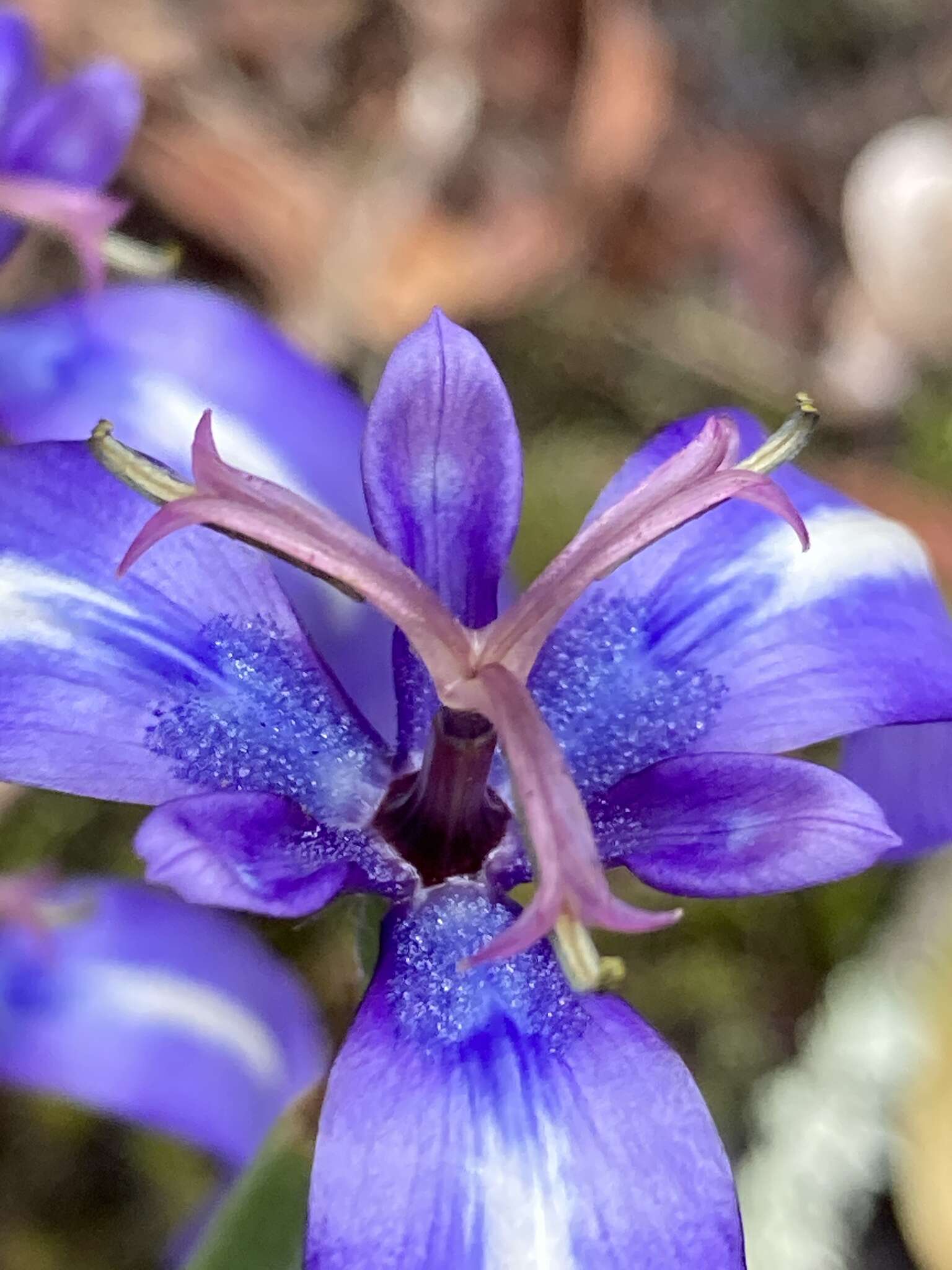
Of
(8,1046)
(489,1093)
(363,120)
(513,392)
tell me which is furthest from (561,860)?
(363,120)

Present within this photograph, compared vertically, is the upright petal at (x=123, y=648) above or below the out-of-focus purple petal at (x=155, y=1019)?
above

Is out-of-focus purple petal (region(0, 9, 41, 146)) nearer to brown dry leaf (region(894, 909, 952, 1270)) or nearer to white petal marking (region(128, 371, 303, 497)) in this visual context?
white petal marking (region(128, 371, 303, 497))

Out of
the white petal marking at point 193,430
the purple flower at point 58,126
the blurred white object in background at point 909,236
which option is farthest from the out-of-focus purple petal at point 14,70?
the blurred white object in background at point 909,236

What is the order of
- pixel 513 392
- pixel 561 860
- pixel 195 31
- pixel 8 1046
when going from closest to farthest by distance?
pixel 561 860 → pixel 8 1046 → pixel 513 392 → pixel 195 31

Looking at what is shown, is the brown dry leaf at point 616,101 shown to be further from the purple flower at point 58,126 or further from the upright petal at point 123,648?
Result: the upright petal at point 123,648

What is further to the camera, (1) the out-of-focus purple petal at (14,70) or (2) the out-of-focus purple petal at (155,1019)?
(2) the out-of-focus purple petal at (155,1019)

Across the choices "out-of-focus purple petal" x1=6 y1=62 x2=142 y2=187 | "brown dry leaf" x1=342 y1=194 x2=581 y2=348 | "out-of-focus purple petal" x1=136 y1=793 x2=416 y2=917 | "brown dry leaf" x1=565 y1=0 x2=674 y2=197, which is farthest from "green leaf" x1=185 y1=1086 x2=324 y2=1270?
"brown dry leaf" x1=565 y1=0 x2=674 y2=197

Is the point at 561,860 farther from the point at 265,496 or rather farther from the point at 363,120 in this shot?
the point at 363,120
